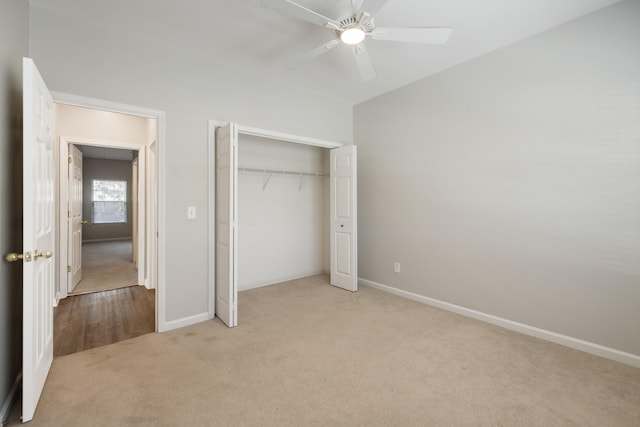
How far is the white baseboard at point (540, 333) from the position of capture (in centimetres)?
234

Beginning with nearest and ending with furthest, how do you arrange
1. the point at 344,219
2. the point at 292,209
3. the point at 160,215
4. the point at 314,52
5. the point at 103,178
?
1. the point at 314,52
2. the point at 160,215
3. the point at 344,219
4. the point at 292,209
5. the point at 103,178

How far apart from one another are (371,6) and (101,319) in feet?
12.9

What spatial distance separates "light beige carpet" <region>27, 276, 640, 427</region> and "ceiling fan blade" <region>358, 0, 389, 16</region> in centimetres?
251

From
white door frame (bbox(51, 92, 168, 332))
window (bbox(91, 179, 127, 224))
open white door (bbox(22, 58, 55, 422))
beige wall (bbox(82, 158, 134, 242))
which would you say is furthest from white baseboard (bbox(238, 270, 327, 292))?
window (bbox(91, 179, 127, 224))

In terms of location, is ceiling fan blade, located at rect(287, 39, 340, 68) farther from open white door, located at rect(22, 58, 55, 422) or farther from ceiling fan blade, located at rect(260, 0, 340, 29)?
open white door, located at rect(22, 58, 55, 422)

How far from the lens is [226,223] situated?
117 inches

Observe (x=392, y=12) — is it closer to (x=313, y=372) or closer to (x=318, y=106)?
(x=318, y=106)

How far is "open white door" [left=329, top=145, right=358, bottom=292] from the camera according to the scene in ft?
13.4

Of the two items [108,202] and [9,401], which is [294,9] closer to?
[9,401]

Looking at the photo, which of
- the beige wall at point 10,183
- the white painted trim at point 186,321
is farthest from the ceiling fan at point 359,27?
the white painted trim at point 186,321

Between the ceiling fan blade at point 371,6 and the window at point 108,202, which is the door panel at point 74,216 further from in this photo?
the window at point 108,202

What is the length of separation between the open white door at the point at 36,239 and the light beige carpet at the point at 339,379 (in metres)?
0.23

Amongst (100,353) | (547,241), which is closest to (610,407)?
(547,241)

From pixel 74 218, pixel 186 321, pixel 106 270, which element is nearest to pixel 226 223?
pixel 186 321
